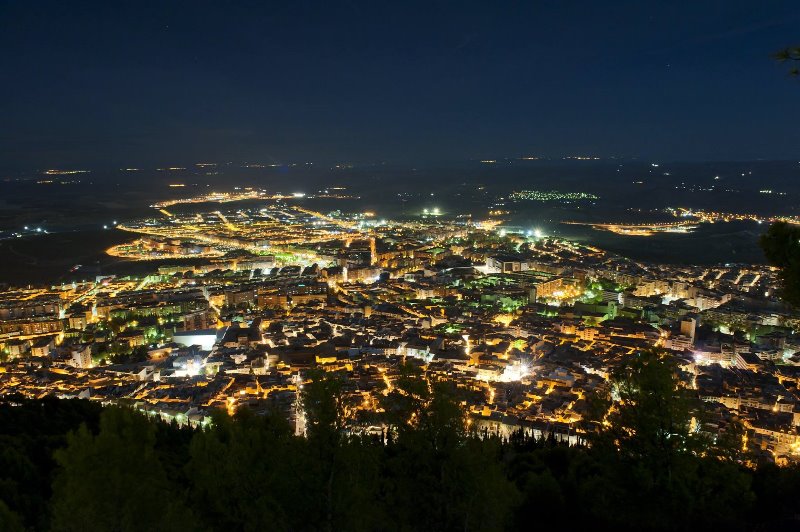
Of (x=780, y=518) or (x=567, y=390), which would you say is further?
(x=567, y=390)

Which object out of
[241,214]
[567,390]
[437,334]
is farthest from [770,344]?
[241,214]

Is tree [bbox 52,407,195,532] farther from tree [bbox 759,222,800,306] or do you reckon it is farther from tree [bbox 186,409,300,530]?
tree [bbox 759,222,800,306]

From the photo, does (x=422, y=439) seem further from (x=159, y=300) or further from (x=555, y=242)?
(x=555, y=242)

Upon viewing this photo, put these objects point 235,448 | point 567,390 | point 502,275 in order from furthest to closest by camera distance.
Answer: point 502,275 < point 567,390 < point 235,448

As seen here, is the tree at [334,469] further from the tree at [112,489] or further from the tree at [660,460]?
the tree at [660,460]

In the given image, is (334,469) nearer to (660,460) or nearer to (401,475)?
(401,475)

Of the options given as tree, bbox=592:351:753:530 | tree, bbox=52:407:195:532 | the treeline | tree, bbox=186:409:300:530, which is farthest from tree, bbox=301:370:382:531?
tree, bbox=592:351:753:530

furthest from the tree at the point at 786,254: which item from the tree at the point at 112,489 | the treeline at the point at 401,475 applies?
the tree at the point at 112,489
